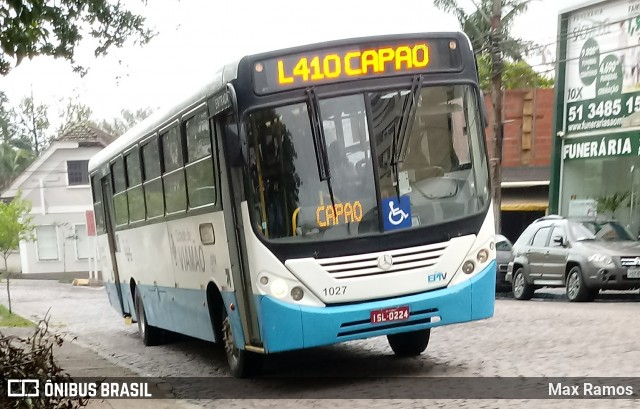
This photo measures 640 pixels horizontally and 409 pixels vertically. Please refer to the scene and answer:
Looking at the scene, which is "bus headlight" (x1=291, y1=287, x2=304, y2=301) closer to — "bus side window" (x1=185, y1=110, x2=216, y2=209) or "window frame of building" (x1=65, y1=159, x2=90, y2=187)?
"bus side window" (x1=185, y1=110, x2=216, y2=209)

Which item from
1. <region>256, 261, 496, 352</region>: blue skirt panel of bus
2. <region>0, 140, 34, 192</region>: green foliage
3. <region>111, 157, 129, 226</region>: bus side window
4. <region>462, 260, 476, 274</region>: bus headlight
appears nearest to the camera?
<region>256, 261, 496, 352</region>: blue skirt panel of bus

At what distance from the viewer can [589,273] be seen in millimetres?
18047

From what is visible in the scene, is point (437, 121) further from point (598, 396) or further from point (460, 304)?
point (598, 396)

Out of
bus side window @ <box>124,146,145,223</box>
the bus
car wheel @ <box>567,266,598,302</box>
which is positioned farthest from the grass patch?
the bus

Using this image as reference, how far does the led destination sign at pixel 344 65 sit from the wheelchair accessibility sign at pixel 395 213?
1.18m

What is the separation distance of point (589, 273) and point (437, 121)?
402 inches

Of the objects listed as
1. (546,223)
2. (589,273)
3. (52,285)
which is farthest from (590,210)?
(52,285)

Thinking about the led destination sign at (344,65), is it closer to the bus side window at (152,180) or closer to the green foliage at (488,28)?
the bus side window at (152,180)

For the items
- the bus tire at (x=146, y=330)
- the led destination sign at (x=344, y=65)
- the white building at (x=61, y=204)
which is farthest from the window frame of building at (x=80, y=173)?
the led destination sign at (x=344, y=65)

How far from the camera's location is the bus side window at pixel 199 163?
9.76 meters

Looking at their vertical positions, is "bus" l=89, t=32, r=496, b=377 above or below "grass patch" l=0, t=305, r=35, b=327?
above

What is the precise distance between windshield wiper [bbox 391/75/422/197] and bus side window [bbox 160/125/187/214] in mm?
3121

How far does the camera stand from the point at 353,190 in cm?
862

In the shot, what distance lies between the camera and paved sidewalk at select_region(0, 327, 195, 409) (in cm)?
856
